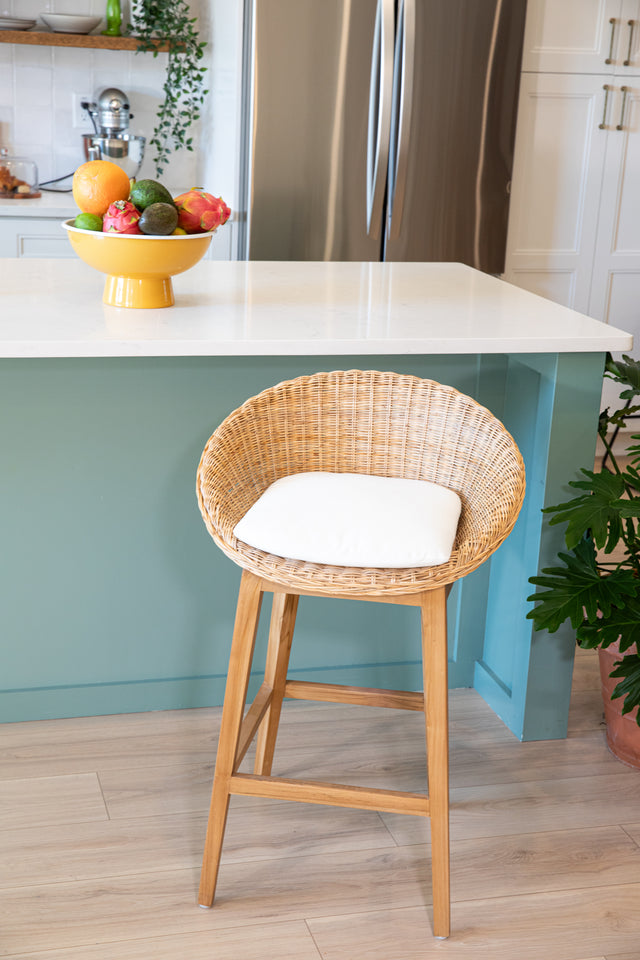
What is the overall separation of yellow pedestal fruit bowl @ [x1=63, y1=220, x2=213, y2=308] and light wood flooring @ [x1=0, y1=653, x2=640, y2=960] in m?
0.91

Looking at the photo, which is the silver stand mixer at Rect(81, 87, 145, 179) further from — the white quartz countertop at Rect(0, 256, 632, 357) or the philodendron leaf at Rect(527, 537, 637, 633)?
the philodendron leaf at Rect(527, 537, 637, 633)

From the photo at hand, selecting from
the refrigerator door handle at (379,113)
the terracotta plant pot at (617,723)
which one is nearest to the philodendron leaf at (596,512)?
the terracotta plant pot at (617,723)

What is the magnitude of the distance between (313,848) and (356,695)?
11.1 inches

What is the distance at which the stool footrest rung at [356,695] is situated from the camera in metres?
1.84

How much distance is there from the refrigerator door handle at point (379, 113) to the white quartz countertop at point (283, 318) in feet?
3.64

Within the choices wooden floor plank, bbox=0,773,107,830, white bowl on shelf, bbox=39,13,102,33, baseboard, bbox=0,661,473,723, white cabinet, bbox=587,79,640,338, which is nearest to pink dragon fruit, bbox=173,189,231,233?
baseboard, bbox=0,661,473,723

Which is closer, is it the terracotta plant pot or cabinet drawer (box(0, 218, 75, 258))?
the terracotta plant pot

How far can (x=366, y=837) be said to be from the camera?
1814 mm

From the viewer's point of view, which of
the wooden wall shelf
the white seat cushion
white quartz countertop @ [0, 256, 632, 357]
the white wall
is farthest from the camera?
the white wall

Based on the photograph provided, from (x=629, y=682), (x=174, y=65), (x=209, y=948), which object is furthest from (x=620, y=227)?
(x=209, y=948)

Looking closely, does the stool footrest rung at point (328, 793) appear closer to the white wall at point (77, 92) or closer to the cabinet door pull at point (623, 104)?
the white wall at point (77, 92)

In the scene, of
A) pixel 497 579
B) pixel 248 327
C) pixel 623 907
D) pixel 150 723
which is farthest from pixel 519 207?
pixel 623 907

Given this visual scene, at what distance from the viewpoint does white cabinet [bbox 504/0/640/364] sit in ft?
11.9

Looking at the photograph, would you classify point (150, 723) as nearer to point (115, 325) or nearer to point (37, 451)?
point (37, 451)
